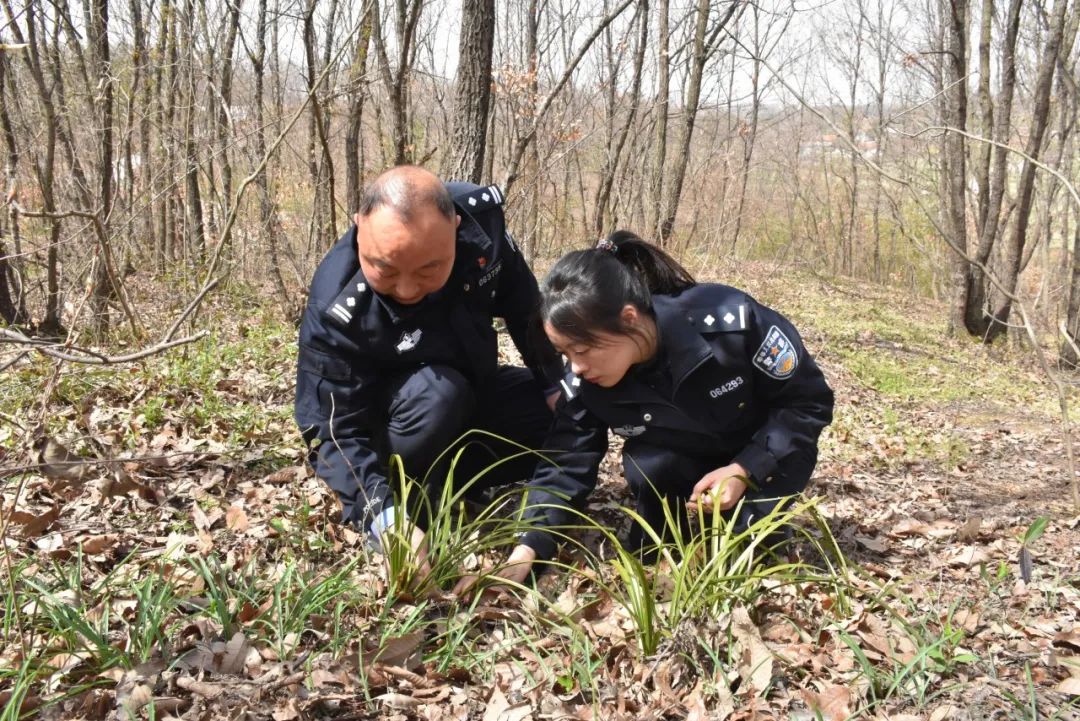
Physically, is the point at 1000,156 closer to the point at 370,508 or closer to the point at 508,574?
the point at 508,574

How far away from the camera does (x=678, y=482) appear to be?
2641 mm

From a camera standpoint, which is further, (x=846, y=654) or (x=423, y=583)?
(x=423, y=583)

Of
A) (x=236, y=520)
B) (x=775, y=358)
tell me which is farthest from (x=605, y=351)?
(x=236, y=520)

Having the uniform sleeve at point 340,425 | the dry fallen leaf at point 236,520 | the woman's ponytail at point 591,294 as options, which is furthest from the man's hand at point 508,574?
the dry fallen leaf at point 236,520

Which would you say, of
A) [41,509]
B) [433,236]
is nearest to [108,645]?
[41,509]

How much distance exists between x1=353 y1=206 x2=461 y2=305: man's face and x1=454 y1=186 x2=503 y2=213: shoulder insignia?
0.35 m

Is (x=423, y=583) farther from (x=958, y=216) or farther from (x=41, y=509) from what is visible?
(x=958, y=216)

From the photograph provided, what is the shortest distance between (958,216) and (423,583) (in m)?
10.4

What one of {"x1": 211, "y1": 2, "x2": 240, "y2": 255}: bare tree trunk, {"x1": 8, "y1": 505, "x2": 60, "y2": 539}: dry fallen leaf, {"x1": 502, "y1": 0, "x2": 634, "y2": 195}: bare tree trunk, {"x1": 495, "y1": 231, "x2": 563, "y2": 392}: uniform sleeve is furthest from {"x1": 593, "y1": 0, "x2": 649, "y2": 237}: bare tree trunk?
{"x1": 8, "y1": 505, "x2": 60, "y2": 539}: dry fallen leaf

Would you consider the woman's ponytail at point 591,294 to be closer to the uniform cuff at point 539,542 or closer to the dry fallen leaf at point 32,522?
the uniform cuff at point 539,542

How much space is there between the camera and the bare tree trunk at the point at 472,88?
4797mm

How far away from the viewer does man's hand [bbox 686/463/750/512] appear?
231 cm

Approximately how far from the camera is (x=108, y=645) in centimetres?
167

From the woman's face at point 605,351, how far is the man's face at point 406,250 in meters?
0.39
